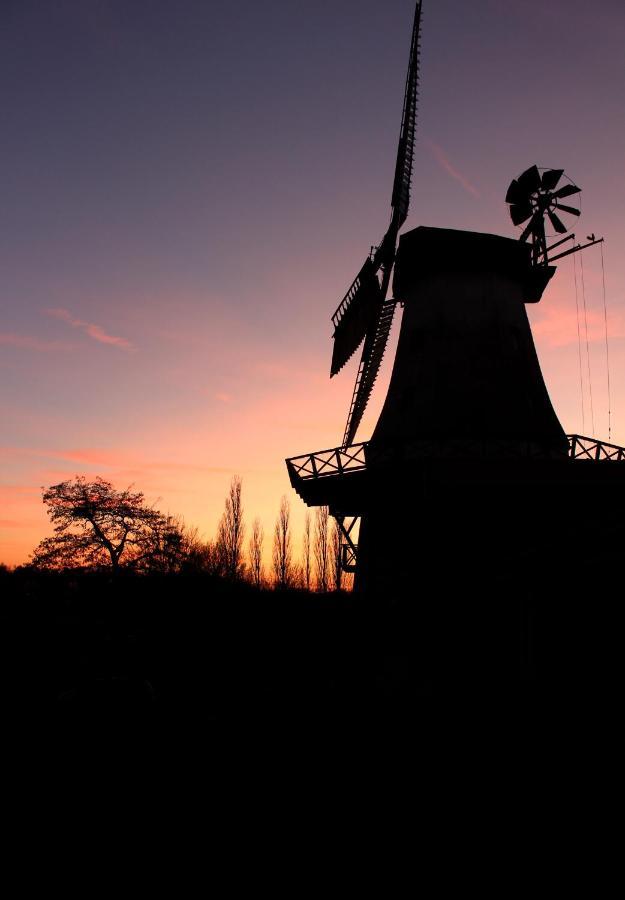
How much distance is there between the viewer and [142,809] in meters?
8.12

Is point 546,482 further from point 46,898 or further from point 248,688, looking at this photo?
point 46,898

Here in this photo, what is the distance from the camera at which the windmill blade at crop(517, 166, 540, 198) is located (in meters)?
20.4

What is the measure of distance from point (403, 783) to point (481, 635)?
4555 mm

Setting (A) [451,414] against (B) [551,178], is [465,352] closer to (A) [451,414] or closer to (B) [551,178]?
(A) [451,414]

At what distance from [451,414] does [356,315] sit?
6.68 metres

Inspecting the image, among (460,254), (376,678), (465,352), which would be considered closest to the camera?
(376,678)

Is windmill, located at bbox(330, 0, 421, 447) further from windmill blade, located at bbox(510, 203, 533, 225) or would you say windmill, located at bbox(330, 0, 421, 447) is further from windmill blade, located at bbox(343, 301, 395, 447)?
windmill blade, located at bbox(510, 203, 533, 225)

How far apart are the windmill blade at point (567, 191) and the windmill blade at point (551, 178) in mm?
346

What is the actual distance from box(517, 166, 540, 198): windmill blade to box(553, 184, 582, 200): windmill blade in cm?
80

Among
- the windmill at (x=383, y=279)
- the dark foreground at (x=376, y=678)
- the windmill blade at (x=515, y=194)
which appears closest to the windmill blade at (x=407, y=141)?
the windmill at (x=383, y=279)

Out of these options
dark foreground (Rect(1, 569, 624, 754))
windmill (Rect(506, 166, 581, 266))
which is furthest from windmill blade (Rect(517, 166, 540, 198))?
dark foreground (Rect(1, 569, 624, 754))

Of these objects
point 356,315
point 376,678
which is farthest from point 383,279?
point 376,678

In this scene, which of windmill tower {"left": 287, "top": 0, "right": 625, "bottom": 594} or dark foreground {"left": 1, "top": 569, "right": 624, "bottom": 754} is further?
windmill tower {"left": 287, "top": 0, "right": 625, "bottom": 594}

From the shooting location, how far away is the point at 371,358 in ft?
65.3
